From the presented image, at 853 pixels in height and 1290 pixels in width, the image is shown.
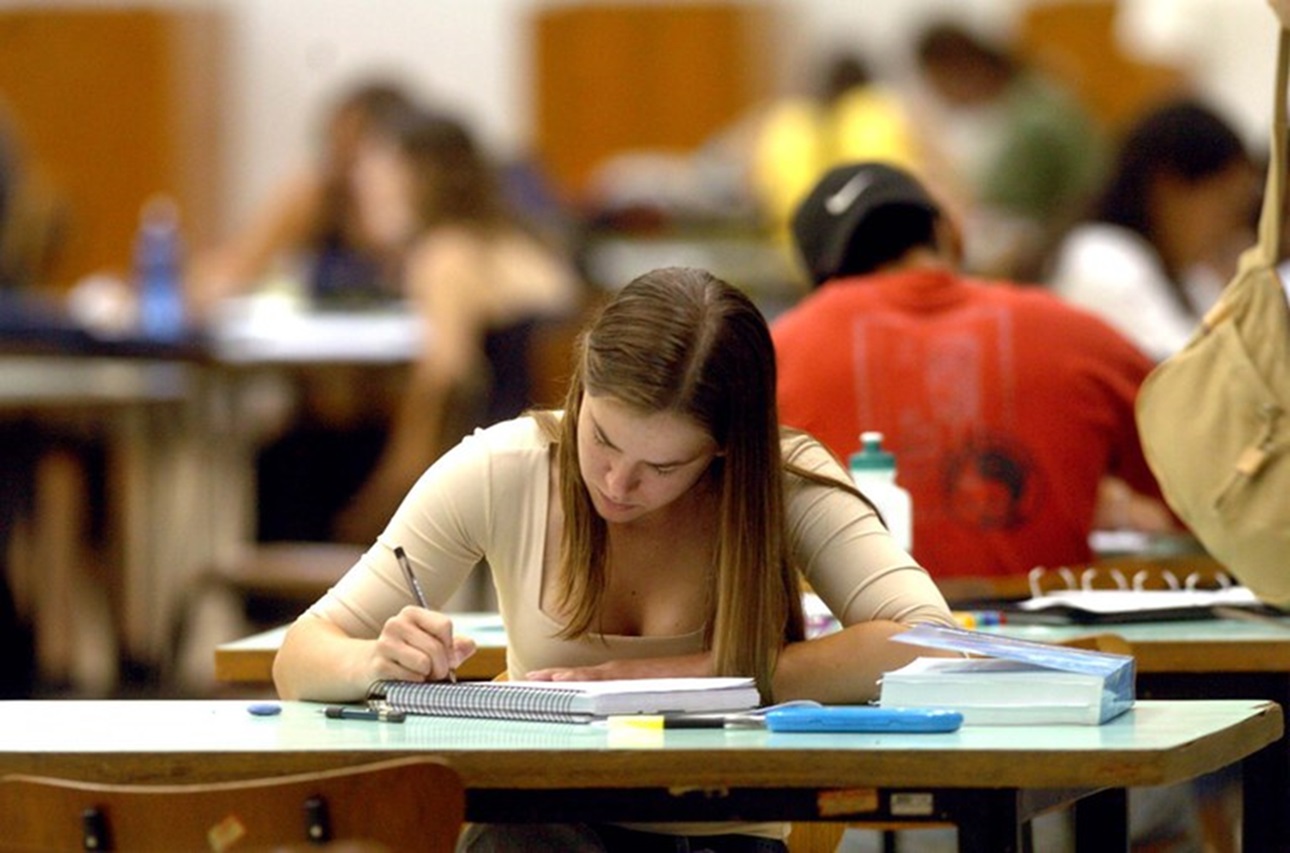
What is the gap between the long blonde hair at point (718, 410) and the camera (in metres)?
2.48

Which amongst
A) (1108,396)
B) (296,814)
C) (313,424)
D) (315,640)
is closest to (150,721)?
(315,640)

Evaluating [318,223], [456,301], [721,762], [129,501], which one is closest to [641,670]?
[721,762]

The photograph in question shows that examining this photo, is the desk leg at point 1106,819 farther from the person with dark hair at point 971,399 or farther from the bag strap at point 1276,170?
the person with dark hair at point 971,399

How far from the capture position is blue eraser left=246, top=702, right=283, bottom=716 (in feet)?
8.04

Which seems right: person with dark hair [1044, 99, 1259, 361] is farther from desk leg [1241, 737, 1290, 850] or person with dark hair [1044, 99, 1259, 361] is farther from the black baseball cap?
desk leg [1241, 737, 1290, 850]

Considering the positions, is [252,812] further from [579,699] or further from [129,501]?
[129,501]

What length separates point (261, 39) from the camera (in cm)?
1260

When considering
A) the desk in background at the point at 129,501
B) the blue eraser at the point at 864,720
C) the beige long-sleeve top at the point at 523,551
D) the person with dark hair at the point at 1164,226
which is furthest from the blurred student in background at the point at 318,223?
the blue eraser at the point at 864,720

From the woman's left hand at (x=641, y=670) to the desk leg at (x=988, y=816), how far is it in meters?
0.45

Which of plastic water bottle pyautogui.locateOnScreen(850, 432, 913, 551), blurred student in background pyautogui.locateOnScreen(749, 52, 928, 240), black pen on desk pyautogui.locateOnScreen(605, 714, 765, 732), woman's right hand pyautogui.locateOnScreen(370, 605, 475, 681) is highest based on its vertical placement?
blurred student in background pyautogui.locateOnScreen(749, 52, 928, 240)

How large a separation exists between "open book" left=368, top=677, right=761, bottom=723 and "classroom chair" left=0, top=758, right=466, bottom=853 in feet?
0.86

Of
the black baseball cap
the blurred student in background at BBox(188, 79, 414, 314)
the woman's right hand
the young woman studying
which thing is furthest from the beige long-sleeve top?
the blurred student in background at BBox(188, 79, 414, 314)

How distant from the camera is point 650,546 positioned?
265 cm

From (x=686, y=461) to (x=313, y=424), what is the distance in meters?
4.67
